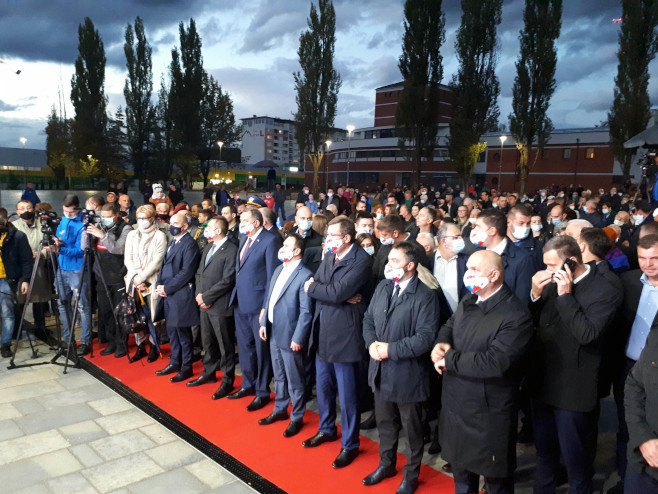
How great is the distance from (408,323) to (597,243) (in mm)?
1577

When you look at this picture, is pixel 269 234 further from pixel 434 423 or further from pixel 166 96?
pixel 166 96

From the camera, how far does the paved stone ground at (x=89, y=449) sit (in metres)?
3.74

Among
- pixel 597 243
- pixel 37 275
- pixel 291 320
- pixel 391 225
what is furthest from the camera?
pixel 37 275

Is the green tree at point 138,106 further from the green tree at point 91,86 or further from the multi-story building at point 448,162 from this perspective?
the multi-story building at point 448,162

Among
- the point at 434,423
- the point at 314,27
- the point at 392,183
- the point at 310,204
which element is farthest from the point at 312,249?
the point at 392,183

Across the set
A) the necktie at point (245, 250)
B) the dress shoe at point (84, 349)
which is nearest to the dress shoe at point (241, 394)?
the necktie at point (245, 250)

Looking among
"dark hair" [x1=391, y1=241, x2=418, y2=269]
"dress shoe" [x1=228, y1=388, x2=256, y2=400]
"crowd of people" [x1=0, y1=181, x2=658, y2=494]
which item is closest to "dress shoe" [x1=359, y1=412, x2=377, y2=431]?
"crowd of people" [x1=0, y1=181, x2=658, y2=494]

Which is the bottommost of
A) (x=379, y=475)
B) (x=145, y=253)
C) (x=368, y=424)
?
(x=368, y=424)

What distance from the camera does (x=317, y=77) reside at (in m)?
31.2

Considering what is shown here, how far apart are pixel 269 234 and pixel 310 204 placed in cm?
1019

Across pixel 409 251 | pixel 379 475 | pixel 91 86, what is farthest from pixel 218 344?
pixel 91 86

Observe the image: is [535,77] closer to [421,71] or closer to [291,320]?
[421,71]

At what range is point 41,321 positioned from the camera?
749cm

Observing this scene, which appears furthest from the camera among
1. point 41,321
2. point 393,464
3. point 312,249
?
point 41,321
